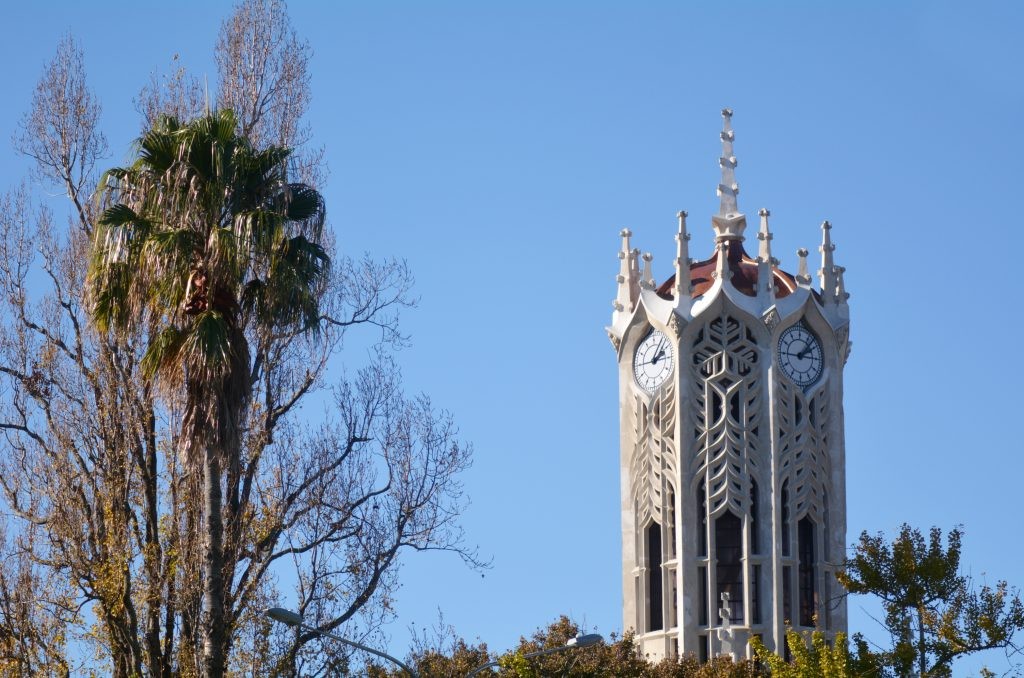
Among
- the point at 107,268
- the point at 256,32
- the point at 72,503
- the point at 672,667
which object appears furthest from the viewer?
the point at 672,667

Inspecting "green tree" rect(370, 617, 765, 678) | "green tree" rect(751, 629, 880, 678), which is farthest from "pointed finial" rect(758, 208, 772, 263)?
"green tree" rect(751, 629, 880, 678)

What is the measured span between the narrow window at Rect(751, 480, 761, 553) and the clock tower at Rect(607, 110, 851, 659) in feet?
0.11

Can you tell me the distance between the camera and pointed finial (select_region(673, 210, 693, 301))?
66562mm

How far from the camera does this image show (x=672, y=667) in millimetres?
50969

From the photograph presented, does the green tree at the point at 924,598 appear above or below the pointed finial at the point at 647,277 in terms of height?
below

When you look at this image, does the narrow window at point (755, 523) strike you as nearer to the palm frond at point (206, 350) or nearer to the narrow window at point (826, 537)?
the narrow window at point (826, 537)

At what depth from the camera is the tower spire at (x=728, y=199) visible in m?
69.7

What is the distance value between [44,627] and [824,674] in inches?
474

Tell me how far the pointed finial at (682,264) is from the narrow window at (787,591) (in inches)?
340

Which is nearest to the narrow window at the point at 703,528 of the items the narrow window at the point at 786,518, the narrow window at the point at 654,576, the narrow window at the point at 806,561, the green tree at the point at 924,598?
the narrow window at the point at 654,576

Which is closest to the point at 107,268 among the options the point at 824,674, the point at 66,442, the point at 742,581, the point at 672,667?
the point at 66,442

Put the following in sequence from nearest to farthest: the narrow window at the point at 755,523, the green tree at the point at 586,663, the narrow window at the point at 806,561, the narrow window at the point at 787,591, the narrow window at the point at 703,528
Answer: the green tree at the point at 586,663 < the narrow window at the point at 787,591 < the narrow window at the point at 703,528 < the narrow window at the point at 755,523 < the narrow window at the point at 806,561

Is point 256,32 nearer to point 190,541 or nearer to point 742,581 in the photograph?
point 190,541

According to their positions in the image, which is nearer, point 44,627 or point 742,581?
point 44,627
